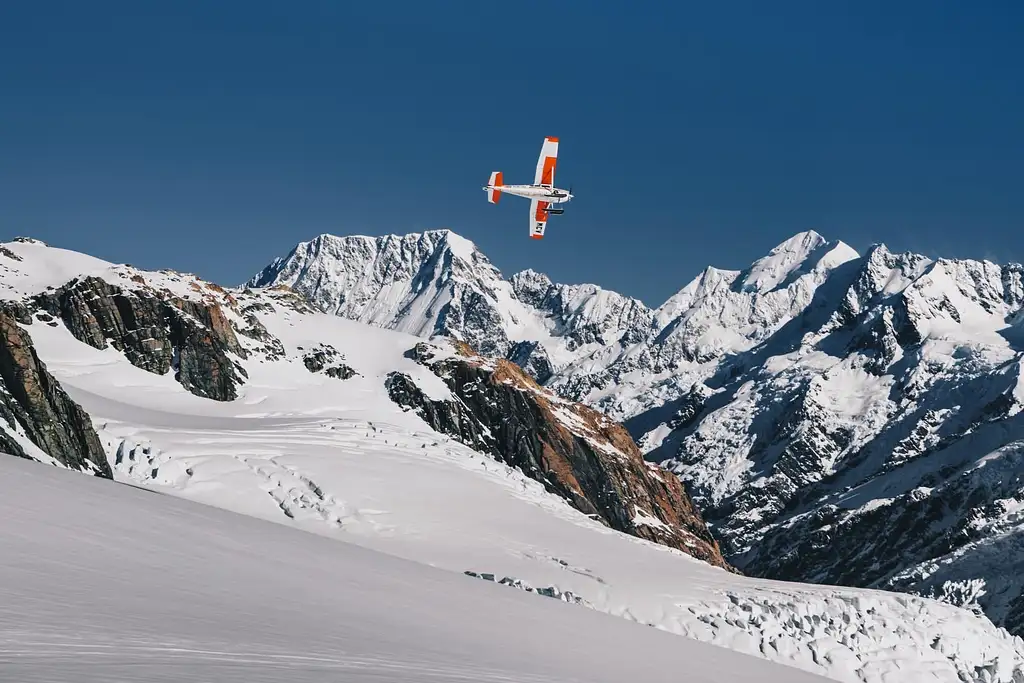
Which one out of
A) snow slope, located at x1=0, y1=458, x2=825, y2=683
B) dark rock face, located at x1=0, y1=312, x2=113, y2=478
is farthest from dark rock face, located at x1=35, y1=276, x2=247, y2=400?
snow slope, located at x1=0, y1=458, x2=825, y2=683

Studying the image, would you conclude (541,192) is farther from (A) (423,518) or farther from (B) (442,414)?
(B) (442,414)

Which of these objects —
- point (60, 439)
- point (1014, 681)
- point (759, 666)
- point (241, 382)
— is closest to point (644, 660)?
point (759, 666)

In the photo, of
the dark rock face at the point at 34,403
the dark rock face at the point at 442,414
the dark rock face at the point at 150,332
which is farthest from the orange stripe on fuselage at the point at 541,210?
the dark rock face at the point at 442,414

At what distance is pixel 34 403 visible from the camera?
7831 cm

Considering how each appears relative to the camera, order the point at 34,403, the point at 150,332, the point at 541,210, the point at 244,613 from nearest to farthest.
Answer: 1. the point at 244,613
2. the point at 34,403
3. the point at 541,210
4. the point at 150,332

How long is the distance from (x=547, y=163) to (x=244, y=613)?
60657mm

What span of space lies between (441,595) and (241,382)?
14735 centimetres

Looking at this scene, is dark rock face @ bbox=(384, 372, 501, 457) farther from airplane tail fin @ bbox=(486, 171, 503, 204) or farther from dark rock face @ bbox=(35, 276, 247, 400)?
airplane tail fin @ bbox=(486, 171, 503, 204)

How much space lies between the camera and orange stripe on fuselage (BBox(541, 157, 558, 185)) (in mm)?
82625

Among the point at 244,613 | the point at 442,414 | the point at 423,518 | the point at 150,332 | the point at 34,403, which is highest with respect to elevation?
the point at 150,332

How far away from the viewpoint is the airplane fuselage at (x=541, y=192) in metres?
81.3

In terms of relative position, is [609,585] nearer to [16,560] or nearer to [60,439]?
[60,439]

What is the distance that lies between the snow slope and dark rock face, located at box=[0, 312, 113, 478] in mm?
31248

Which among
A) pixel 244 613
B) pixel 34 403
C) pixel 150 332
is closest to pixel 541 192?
pixel 34 403
